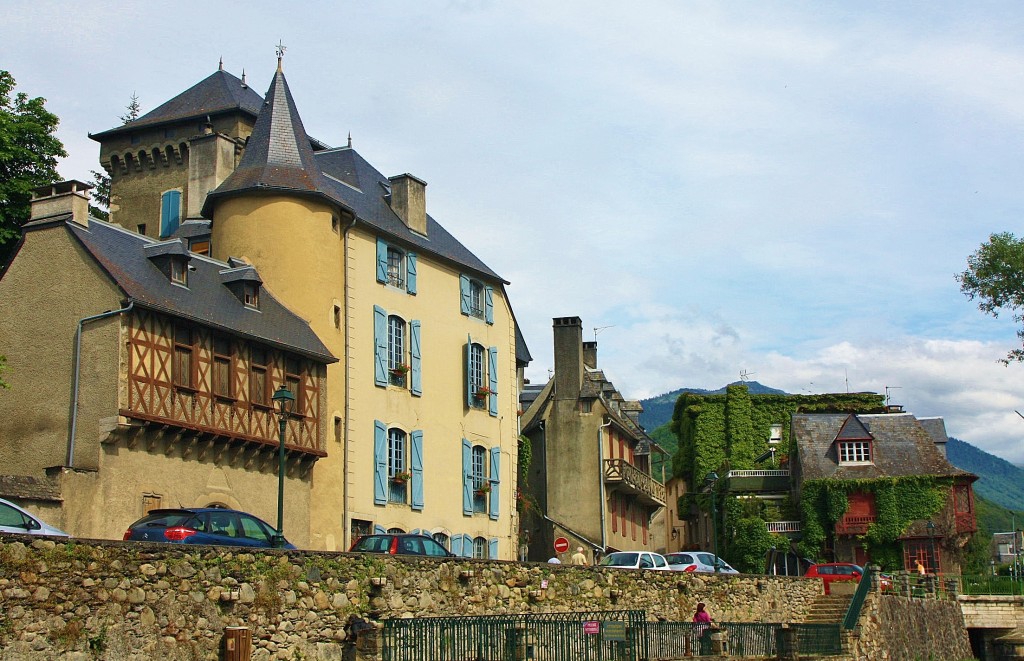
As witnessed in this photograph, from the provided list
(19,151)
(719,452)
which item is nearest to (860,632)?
(19,151)

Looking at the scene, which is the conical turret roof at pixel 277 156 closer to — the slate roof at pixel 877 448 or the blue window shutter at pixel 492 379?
the blue window shutter at pixel 492 379

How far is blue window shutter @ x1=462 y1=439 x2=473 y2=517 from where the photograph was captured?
3734cm

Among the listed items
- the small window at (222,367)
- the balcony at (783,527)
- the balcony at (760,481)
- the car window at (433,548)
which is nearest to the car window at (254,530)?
the car window at (433,548)

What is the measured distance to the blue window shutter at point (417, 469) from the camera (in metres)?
34.9

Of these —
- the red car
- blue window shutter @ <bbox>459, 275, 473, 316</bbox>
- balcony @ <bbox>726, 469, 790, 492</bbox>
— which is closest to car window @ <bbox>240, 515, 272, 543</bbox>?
blue window shutter @ <bbox>459, 275, 473, 316</bbox>

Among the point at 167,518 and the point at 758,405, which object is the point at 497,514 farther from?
the point at 758,405

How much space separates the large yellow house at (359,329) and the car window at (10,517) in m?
8.41

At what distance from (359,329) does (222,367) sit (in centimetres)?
602

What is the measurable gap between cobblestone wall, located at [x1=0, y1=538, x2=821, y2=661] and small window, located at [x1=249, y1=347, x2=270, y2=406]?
9.02 m

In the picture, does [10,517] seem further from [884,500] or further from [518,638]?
[884,500]

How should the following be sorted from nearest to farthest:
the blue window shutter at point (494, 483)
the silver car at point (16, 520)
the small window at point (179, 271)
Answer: the silver car at point (16, 520) → the small window at point (179, 271) → the blue window shutter at point (494, 483)

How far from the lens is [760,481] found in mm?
54469

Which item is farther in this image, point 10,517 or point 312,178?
point 312,178

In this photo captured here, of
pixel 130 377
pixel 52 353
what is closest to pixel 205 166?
pixel 52 353
